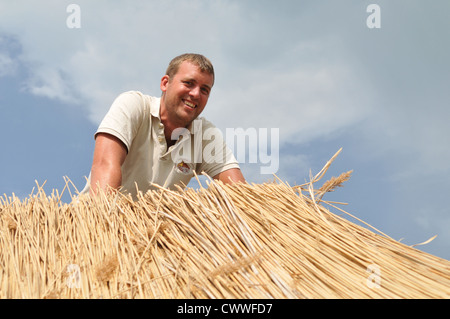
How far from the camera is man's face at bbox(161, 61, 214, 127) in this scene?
226 cm

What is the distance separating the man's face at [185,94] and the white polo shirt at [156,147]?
0.24ft

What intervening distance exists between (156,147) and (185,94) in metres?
0.37

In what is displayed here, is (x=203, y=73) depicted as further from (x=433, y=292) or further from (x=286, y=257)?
(x=433, y=292)

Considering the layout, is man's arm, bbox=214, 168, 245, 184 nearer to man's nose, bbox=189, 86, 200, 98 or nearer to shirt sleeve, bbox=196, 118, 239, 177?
shirt sleeve, bbox=196, 118, 239, 177

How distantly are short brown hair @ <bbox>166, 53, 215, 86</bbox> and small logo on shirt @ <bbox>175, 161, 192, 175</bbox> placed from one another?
0.57 meters

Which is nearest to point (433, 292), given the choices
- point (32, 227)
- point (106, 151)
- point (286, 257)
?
point (286, 257)

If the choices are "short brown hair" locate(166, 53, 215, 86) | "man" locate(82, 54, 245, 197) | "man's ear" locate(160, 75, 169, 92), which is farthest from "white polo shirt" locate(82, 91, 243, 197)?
"short brown hair" locate(166, 53, 215, 86)

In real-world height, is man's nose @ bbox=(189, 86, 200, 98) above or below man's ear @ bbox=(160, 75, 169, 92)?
below

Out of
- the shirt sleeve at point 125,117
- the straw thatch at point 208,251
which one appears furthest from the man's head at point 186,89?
the straw thatch at point 208,251

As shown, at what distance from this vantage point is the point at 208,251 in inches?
39.4

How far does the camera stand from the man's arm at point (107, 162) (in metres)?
1.70

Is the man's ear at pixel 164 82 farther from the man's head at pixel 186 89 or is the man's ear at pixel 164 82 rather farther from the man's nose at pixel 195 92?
the man's nose at pixel 195 92

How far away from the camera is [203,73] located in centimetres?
228

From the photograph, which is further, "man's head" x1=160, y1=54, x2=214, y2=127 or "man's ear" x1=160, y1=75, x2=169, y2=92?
"man's ear" x1=160, y1=75, x2=169, y2=92
